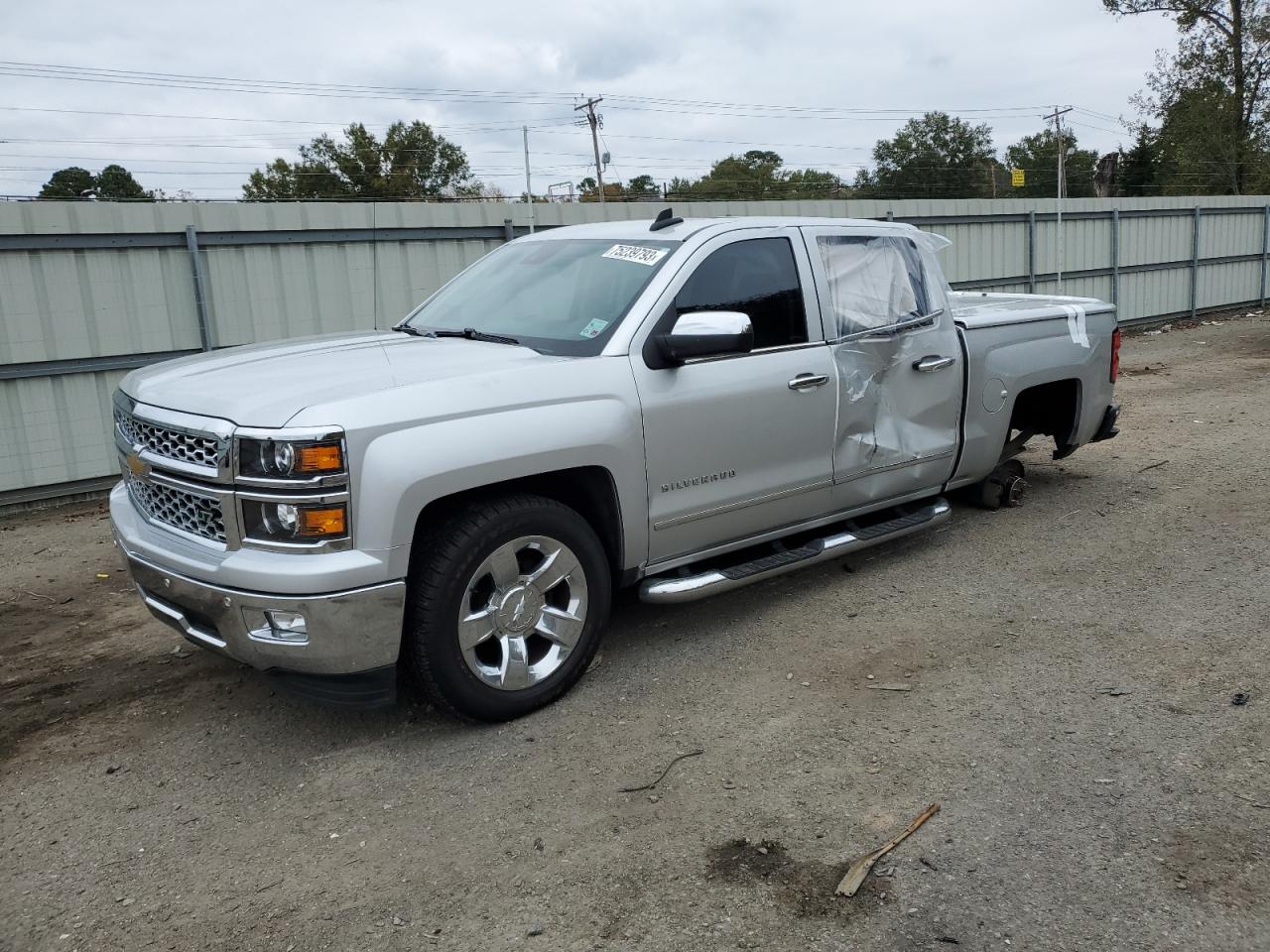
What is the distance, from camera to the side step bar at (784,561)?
4319mm

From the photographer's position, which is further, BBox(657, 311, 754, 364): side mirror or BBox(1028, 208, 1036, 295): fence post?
BBox(1028, 208, 1036, 295): fence post

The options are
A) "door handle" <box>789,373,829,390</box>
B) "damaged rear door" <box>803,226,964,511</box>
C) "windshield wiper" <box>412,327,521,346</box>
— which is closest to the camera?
"windshield wiper" <box>412,327,521,346</box>

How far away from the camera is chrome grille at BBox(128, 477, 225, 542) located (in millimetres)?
3482

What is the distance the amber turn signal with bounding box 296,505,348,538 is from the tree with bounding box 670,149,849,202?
6448 centimetres

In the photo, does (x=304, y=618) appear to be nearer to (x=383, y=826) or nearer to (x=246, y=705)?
(x=383, y=826)

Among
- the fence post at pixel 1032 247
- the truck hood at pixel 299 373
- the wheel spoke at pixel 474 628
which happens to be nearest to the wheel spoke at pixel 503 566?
the wheel spoke at pixel 474 628

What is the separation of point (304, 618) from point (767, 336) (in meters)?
2.47

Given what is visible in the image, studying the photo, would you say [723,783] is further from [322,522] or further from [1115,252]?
[1115,252]

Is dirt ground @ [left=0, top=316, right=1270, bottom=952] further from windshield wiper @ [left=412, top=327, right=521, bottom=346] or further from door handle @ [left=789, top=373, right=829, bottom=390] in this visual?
windshield wiper @ [left=412, top=327, right=521, bottom=346]

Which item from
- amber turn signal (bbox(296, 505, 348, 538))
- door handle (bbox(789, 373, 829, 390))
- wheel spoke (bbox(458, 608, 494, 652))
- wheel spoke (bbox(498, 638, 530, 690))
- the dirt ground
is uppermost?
door handle (bbox(789, 373, 829, 390))

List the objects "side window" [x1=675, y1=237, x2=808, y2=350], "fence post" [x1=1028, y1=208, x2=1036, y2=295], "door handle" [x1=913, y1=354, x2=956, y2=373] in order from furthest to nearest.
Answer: "fence post" [x1=1028, y1=208, x2=1036, y2=295]
"door handle" [x1=913, y1=354, x2=956, y2=373]
"side window" [x1=675, y1=237, x2=808, y2=350]

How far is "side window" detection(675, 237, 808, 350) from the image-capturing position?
4.49 meters

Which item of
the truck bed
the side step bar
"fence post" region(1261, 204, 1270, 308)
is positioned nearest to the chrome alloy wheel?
the side step bar

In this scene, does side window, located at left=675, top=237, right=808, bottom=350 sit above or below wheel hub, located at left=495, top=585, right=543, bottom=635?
above
